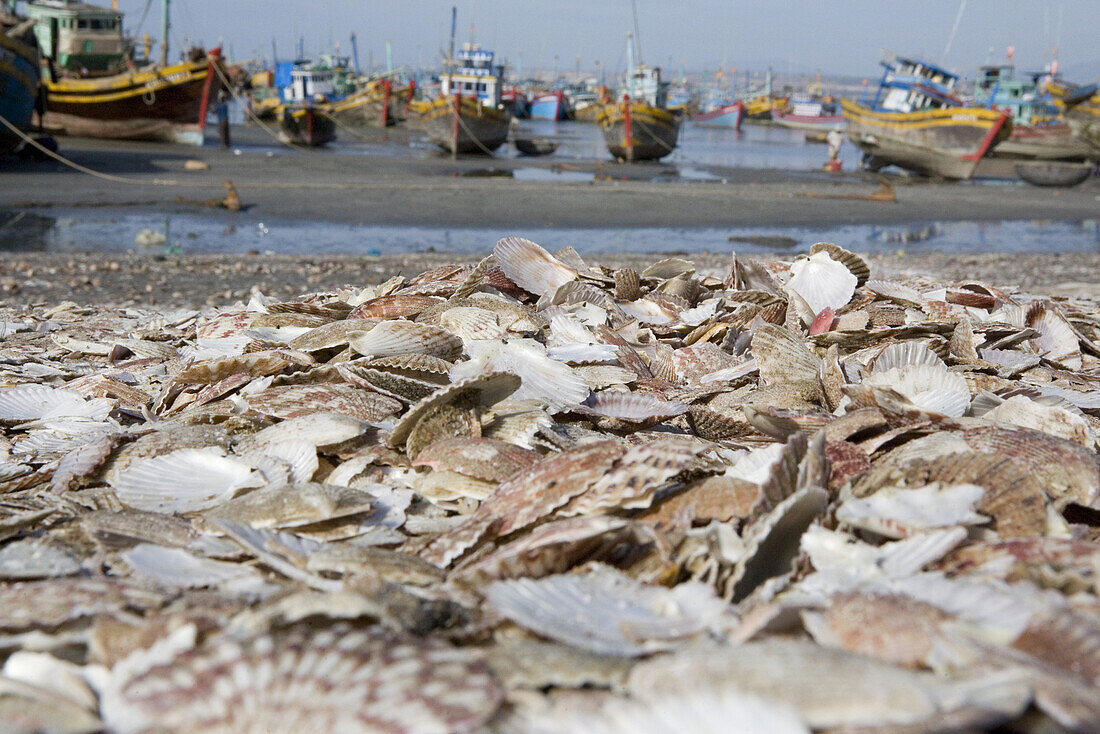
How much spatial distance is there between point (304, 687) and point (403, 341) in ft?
5.21

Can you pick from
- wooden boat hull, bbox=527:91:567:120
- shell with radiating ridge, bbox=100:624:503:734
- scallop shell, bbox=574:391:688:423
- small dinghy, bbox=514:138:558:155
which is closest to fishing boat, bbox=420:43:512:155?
small dinghy, bbox=514:138:558:155

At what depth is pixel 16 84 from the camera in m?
20.2

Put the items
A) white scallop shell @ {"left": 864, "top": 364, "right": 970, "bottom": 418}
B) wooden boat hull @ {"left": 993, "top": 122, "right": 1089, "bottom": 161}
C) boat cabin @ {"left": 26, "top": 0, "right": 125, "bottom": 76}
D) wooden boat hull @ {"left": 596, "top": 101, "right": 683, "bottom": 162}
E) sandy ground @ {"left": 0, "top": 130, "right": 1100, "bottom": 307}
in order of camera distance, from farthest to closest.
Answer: wooden boat hull @ {"left": 993, "top": 122, "right": 1089, "bottom": 161}, wooden boat hull @ {"left": 596, "top": 101, "right": 683, "bottom": 162}, boat cabin @ {"left": 26, "top": 0, "right": 125, "bottom": 76}, sandy ground @ {"left": 0, "top": 130, "right": 1100, "bottom": 307}, white scallop shell @ {"left": 864, "top": 364, "right": 970, "bottom": 418}

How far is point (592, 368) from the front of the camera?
268 centimetres

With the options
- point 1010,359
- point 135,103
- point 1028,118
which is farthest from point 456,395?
point 1028,118

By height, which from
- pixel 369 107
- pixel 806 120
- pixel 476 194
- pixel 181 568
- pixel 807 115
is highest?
pixel 807 115

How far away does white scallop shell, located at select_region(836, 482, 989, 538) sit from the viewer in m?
1.58

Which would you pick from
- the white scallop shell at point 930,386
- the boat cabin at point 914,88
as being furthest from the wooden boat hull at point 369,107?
the white scallop shell at point 930,386

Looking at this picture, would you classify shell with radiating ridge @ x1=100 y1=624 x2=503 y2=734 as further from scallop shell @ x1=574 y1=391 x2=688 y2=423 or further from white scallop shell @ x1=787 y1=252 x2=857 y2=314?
white scallop shell @ x1=787 y1=252 x2=857 y2=314

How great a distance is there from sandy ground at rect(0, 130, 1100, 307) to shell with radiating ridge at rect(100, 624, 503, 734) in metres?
4.42

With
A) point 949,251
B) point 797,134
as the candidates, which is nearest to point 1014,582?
point 949,251

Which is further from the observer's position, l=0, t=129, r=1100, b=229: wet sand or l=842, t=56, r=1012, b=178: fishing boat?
l=842, t=56, r=1012, b=178: fishing boat

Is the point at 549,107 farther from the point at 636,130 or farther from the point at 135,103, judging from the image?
the point at 135,103

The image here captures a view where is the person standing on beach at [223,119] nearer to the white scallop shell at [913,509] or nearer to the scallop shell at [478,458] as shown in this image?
the scallop shell at [478,458]
